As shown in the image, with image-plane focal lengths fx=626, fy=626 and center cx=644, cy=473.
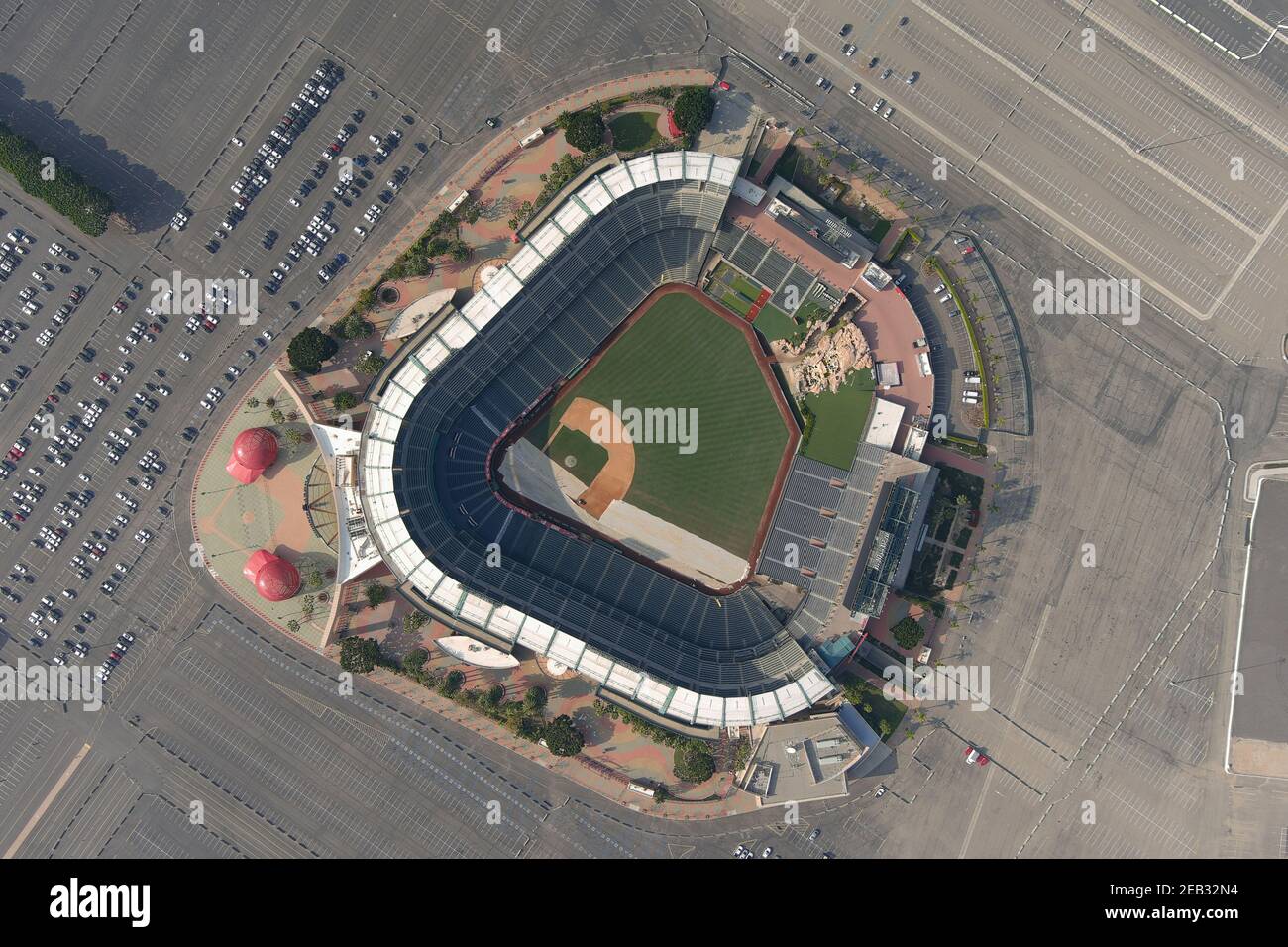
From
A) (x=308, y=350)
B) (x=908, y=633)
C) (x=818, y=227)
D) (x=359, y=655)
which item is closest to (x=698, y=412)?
(x=818, y=227)

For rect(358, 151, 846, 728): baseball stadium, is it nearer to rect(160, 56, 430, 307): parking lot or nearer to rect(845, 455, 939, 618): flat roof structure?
rect(845, 455, 939, 618): flat roof structure

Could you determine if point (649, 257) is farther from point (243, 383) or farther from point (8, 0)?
point (8, 0)

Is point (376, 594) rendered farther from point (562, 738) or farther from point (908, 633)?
point (908, 633)

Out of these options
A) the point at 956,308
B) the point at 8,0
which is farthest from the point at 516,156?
the point at 8,0

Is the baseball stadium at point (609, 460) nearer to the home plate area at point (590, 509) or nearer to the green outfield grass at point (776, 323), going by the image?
the home plate area at point (590, 509)
